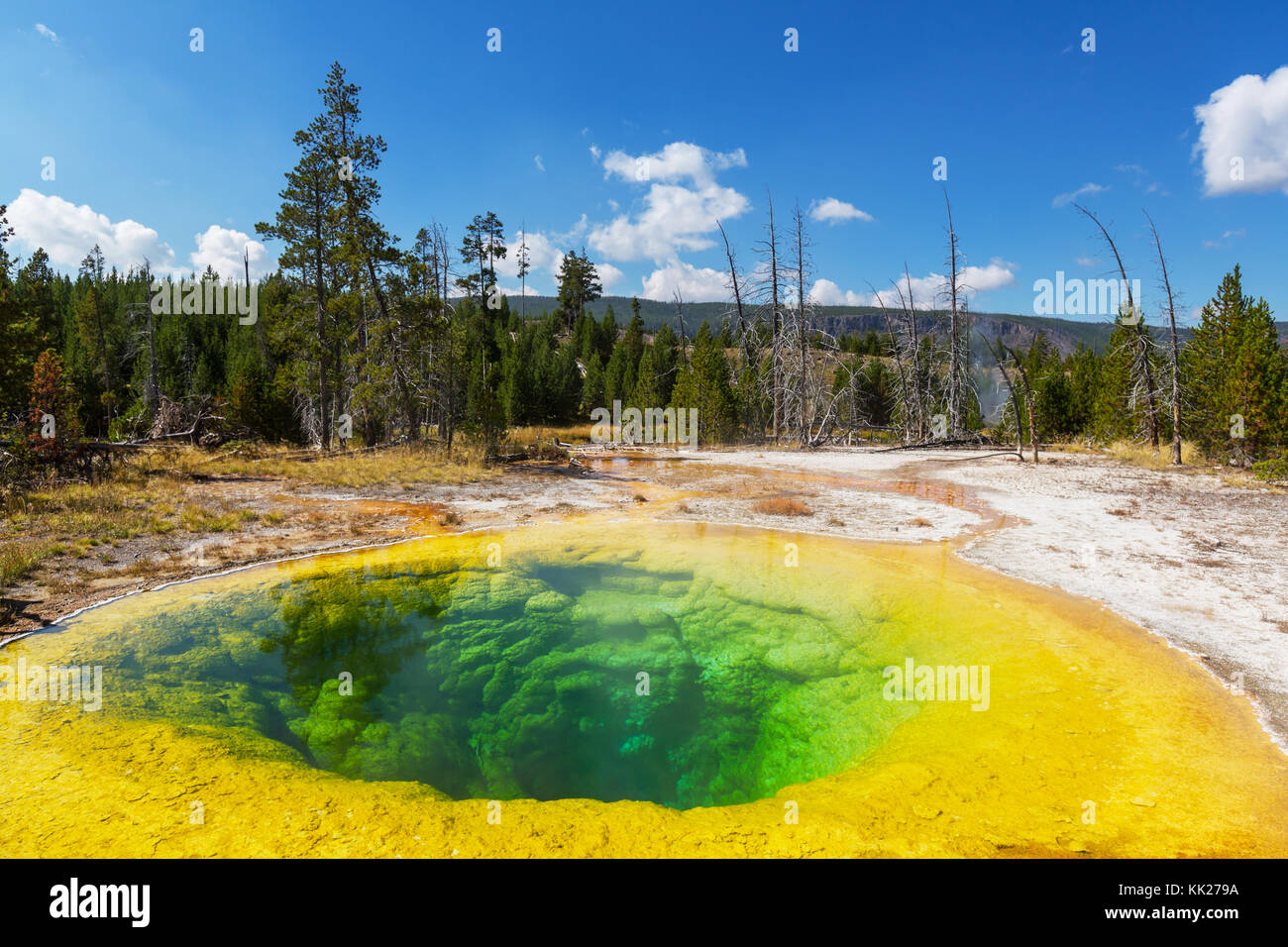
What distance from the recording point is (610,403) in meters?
54.4

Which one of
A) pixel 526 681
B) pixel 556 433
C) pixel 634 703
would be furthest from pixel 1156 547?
pixel 556 433

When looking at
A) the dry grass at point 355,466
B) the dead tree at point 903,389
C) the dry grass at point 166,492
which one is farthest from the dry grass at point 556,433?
the dead tree at point 903,389

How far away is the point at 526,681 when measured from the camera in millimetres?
6465

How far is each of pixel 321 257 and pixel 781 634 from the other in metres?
24.5

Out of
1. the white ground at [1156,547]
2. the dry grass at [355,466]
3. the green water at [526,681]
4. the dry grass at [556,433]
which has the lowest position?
the green water at [526,681]

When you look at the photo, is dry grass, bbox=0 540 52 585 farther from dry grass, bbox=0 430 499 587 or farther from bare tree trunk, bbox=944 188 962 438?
bare tree trunk, bbox=944 188 962 438

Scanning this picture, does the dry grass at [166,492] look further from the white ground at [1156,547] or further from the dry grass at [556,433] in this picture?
the dry grass at [556,433]

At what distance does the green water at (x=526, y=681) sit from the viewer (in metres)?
5.01

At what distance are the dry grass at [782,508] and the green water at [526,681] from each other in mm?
4820

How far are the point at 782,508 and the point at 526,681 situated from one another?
29.9ft

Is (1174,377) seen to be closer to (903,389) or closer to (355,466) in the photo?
(903,389)

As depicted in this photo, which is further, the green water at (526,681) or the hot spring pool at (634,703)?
the green water at (526,681)
